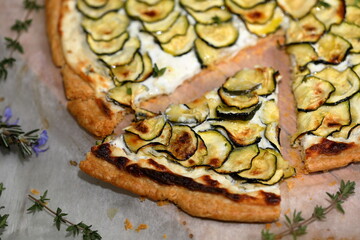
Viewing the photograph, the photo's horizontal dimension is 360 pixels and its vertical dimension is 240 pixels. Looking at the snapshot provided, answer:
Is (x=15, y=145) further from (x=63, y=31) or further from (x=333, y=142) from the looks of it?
(x=333, y=142)

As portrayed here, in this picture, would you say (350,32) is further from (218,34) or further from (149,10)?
(149,10)

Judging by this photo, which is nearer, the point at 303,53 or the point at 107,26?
the point at 303,53

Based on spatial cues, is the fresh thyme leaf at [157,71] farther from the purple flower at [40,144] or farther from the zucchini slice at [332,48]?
the zucchini slice at [332,48]

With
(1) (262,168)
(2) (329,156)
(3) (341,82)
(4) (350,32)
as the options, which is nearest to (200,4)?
(4) (350,32)

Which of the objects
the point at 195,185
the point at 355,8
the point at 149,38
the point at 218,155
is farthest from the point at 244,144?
the point at 355,8

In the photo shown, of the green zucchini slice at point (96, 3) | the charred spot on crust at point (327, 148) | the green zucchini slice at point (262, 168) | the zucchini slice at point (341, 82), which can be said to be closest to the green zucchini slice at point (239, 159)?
the green zucchini slice at point (262, 168)
